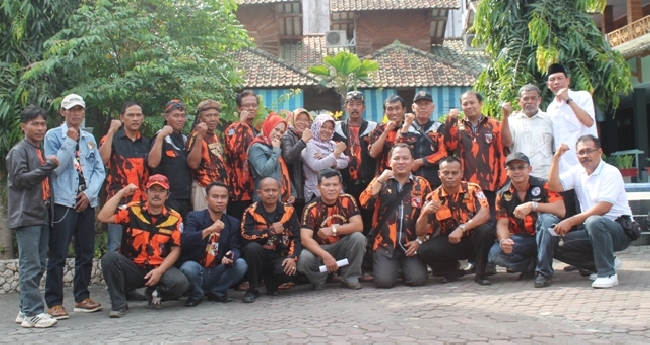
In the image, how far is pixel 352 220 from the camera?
7.25m

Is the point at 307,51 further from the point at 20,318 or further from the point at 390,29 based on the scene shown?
the point at 20,318

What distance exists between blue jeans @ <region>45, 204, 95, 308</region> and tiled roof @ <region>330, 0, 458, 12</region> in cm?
2031

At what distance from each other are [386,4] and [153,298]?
67.5 ft

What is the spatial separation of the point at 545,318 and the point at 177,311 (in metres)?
3.19

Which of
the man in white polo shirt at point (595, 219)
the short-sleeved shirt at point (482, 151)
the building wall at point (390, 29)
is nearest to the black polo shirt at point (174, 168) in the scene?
the short-sleeved shirt at point (482, 151)

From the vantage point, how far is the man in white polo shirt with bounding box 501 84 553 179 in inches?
293

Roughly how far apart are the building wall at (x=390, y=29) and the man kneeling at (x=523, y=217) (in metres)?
19.5

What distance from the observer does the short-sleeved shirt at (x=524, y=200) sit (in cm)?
695

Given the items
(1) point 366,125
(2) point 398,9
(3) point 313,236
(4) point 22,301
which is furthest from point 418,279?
(2) point 398,9

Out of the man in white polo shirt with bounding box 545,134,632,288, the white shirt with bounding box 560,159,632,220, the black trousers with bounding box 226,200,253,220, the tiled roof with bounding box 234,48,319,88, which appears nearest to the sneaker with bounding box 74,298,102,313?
the black trousers with bounding box 226,200,253,220

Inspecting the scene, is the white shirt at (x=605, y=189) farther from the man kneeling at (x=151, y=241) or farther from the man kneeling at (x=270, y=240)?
the man kneeling at (x=151, y=241)

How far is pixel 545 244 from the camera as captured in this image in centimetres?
670

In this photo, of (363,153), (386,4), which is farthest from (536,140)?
(386,4)

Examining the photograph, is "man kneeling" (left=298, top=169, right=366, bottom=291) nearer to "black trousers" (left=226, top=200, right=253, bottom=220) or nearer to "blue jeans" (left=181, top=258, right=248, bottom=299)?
"blue jeans" (left=181, top=258, right=248, bottom=299)
